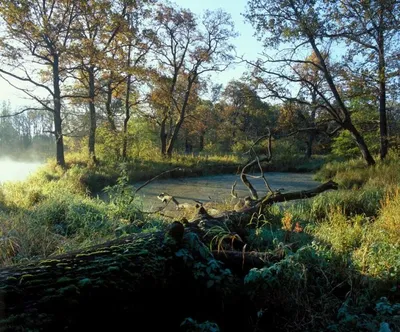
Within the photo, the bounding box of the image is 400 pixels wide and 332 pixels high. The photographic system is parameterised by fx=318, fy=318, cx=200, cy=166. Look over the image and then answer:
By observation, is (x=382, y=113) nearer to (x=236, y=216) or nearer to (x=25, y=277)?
(x=236, y=216)

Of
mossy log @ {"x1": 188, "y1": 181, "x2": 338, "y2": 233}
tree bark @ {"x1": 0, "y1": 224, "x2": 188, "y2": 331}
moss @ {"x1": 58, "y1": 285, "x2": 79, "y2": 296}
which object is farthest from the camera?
mossy log @ {"x1": 188, "y1": 181, "x2": 338, "y2": 233}

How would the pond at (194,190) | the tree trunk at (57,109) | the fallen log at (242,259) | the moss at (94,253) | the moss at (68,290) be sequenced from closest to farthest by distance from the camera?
the moss at (68,290)
the moss at (94,253)
the fallen log at (242,259)
the pond at (194,190)
the tree trunk at (57,109)

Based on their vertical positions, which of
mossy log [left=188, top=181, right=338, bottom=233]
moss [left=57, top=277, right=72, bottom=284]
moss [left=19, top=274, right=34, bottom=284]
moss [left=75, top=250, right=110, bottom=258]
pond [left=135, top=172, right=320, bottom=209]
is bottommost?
pond [left=135, top=172, right=320, bottom=209]

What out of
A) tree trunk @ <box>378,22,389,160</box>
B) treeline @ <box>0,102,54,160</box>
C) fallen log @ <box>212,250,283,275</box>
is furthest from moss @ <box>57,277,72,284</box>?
treeline @ <box>0,102,54,160</box>

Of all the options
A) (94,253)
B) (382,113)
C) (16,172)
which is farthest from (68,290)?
(16,172)

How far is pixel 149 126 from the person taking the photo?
2303cm

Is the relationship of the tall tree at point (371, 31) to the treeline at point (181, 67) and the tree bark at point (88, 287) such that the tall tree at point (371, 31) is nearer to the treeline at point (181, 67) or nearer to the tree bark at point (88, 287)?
the treeline at point (181, 67)

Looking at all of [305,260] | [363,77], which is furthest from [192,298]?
[363,77]

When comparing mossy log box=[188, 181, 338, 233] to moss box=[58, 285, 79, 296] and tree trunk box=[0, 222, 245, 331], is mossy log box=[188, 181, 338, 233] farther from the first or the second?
moss box=[58, 285, 79, 296]

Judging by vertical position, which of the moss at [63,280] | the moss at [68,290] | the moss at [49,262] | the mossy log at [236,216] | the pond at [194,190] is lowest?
the pond at [194,190]

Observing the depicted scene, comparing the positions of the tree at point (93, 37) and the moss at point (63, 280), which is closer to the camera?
the moss at point (63, 280)

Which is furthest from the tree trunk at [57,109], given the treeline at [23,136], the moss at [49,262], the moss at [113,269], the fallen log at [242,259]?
the treeline at [23,136]

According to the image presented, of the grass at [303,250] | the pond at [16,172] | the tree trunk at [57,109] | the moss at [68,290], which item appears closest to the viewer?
the moss at [68,290]

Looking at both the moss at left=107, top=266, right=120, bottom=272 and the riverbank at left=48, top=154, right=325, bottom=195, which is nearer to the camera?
the moss at left=107, top=266, right=120, bottom=272
